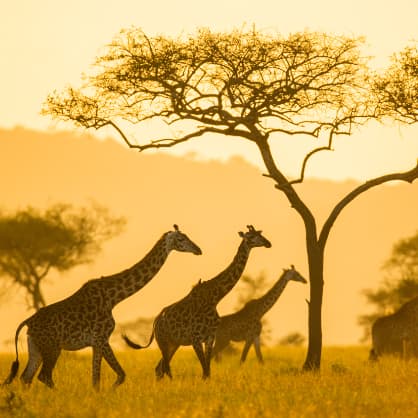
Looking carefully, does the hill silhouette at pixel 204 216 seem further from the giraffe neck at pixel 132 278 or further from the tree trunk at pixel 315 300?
the giraffe neck at pixel 132 278

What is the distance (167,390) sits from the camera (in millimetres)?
17891

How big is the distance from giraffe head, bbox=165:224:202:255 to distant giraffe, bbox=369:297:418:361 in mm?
8028

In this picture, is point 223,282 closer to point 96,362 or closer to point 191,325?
point 191,325

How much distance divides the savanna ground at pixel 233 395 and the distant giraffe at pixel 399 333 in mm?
1858

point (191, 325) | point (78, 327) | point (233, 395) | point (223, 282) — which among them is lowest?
point (233, 395)

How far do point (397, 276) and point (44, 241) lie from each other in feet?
47.7

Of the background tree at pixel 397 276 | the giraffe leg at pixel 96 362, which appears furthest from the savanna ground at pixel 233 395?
the background tree at pixel 397 276

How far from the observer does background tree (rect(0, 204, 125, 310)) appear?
41031mm

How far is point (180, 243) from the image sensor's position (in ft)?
65.3

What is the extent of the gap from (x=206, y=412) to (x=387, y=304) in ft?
110

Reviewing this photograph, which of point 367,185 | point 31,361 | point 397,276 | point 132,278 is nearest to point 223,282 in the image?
point 132,278

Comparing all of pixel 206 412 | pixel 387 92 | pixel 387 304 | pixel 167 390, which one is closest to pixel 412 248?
pixel 387 304

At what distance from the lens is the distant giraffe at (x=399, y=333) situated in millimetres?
26172

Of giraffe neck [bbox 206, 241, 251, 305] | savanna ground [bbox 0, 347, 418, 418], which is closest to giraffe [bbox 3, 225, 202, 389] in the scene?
savanna ground [bbox 0, 347, 418, 418]
